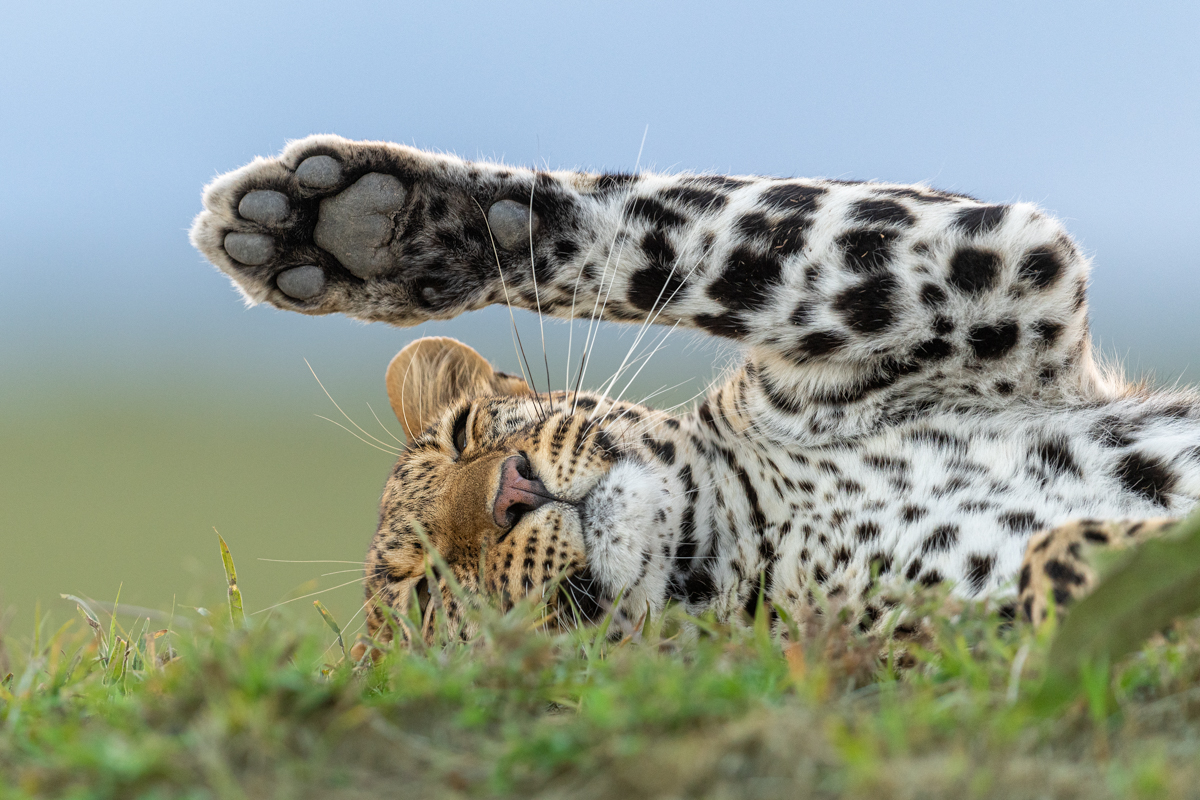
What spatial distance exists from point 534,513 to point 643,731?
1588 mm

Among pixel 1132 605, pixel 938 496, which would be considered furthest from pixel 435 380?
pixel 1132 605

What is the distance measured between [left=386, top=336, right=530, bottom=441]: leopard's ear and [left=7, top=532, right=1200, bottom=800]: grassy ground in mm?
2338

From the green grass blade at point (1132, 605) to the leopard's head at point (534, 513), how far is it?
4.17 feet

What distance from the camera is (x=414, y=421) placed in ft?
12.7

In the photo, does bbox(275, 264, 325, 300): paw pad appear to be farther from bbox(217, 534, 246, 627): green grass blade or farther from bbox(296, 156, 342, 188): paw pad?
bbox(217, 534, 246, 627): green grass blade

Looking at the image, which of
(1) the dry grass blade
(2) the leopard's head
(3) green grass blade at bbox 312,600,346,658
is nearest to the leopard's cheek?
(2) the leopard's head

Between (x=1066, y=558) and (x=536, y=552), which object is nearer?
(x=1066, y=558)

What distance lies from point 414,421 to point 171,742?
2.83 m

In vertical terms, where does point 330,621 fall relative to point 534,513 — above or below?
below

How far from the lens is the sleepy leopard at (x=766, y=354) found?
2.62 m

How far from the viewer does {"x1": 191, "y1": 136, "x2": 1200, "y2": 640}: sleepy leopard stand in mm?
2625

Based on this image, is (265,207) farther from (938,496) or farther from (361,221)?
(938,496)

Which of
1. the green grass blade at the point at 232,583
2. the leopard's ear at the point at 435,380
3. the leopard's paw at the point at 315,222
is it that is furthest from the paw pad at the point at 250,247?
the leopard's ear at the point at 435,380

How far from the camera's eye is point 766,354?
2898 mm
